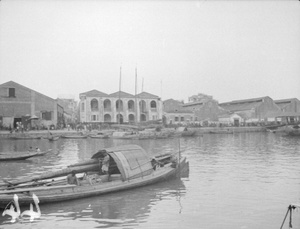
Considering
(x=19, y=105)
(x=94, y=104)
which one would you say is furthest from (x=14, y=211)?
(x=94, y=104)

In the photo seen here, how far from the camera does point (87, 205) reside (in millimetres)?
11906

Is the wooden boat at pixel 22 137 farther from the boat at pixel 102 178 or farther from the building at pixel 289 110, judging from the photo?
the building at pixel 289 110

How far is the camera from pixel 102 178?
45.9 ft

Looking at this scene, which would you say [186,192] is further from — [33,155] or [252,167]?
[33,155]

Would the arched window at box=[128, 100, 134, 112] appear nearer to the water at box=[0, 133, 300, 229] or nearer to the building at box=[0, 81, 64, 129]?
the building at box=[0, 81, 64, 129]

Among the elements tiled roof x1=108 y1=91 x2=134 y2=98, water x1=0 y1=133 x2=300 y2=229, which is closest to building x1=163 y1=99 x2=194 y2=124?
tiled roof x1=108 y1=91 x2=134 y2=98

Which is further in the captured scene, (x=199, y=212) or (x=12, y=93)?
(x=12, y=93)

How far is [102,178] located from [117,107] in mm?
46556

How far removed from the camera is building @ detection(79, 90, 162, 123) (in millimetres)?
57156

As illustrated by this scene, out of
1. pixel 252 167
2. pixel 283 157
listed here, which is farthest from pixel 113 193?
pixel 283 157

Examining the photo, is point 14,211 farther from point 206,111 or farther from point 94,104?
point 206,111

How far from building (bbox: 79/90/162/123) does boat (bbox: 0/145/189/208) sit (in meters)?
39.1

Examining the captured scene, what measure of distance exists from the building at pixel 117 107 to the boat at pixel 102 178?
39.1m

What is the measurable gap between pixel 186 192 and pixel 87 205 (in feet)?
14.4
